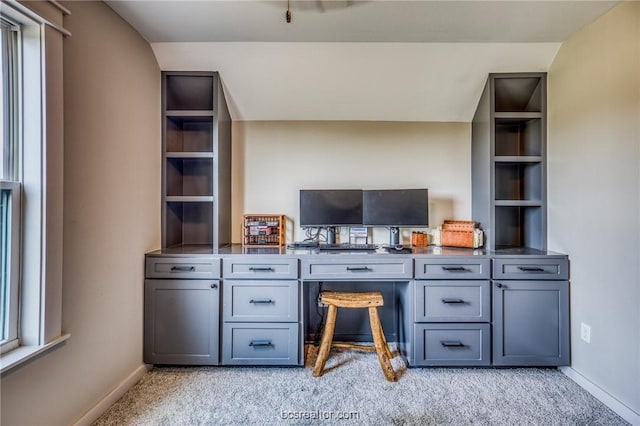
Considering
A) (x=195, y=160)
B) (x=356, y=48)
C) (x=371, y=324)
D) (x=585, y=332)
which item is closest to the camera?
(x=585, y=332)

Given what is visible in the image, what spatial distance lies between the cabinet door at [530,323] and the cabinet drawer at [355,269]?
2.29 feet

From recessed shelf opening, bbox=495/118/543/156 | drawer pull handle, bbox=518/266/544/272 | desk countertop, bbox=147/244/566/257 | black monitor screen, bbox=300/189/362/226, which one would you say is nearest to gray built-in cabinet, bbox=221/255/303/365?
desk countertop, bbox=147/244/566/257

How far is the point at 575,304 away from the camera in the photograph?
197 cm

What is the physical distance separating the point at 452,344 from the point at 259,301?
1.45 metres

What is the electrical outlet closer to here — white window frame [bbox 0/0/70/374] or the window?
white window frame [bbox 0/0/70/374]

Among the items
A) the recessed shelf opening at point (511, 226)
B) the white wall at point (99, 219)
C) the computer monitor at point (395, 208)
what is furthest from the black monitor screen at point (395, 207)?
the white wall at point (99, 219)

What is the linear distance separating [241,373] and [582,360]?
2396 mm

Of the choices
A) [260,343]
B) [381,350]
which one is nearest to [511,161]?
[381,350]

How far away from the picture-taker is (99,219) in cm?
166

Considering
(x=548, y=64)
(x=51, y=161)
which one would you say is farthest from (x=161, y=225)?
(x=548, y=64)

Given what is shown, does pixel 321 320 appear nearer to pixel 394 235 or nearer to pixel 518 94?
pixel 394 235

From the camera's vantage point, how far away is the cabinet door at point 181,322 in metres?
2.02

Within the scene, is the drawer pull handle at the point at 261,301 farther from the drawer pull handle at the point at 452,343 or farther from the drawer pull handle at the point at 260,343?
the drawer pull handle at the point at 452,343

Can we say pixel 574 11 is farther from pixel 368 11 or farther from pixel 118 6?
pixel 118 6
